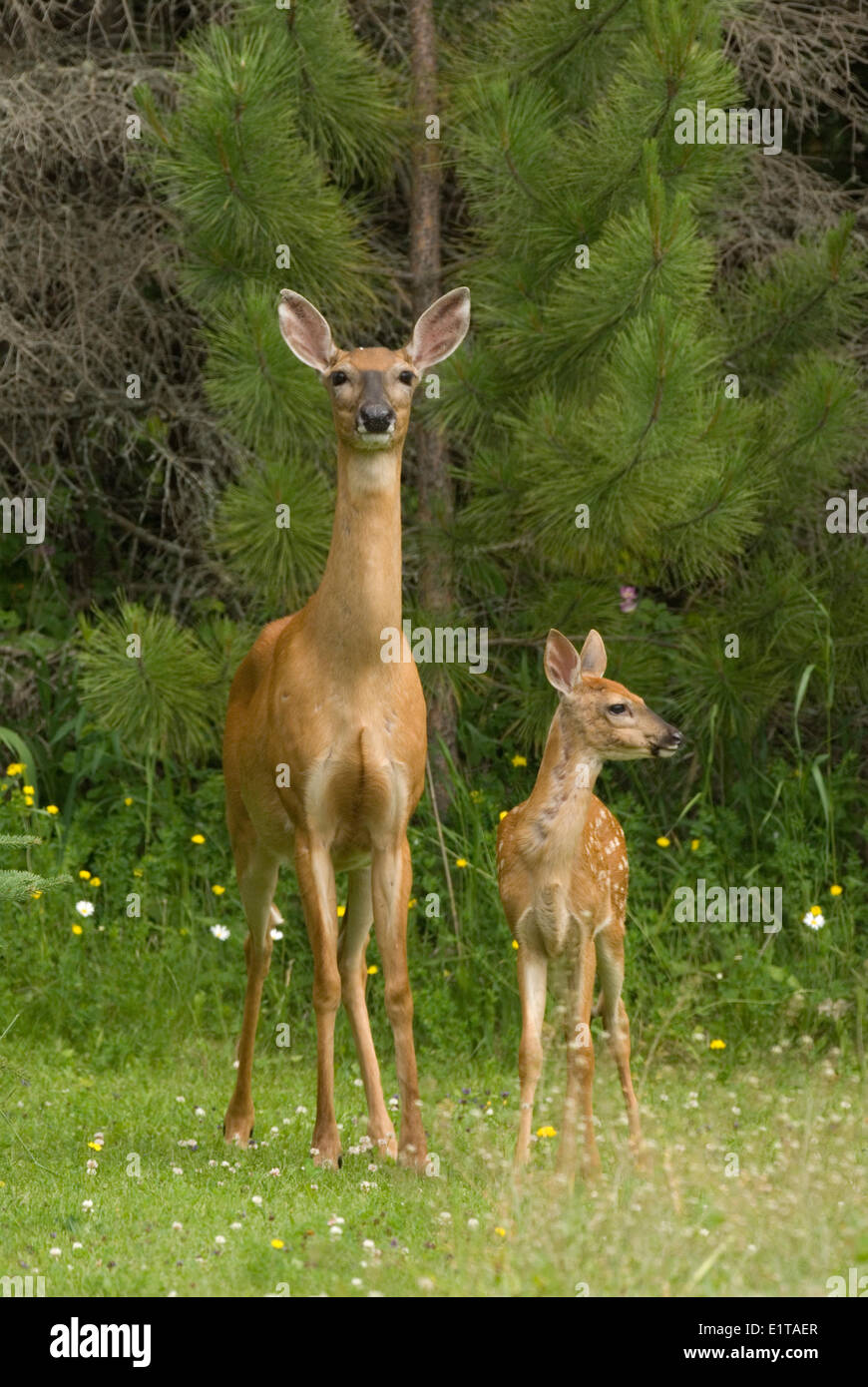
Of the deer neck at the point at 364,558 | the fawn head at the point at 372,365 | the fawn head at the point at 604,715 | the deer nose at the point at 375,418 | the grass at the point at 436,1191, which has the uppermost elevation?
the fawn head at the point at 372,365

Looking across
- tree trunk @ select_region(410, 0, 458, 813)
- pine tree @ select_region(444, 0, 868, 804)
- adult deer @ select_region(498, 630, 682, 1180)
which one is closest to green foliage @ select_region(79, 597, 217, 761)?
tree trunk @ select_region(410, 0, 458, 813)

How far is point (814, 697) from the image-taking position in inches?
360

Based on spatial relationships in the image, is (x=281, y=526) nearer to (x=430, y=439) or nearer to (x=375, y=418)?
(x=430, y=439)

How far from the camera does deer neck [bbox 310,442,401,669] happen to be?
245 inches

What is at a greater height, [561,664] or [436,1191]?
[561,664]

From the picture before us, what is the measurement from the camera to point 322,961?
20.6 ft

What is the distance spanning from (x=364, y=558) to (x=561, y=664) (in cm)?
73

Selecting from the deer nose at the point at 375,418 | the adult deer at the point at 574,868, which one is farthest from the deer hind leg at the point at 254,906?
the deer nose at the point at 375,418

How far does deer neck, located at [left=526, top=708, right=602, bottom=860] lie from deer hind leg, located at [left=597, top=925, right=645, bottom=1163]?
417 millimetres

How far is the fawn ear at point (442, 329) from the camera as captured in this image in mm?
6527

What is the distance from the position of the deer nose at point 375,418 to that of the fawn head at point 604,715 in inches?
Result: 34.6

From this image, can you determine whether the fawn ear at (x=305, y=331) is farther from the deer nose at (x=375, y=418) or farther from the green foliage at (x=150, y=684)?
the green foliage at (x=150, y=684)

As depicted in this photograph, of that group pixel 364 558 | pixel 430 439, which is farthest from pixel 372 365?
pixel 430 439

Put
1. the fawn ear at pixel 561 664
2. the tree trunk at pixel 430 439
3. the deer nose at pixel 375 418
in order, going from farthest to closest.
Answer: the tree trunk at pixel 430 439
the fawn ear at pixel 561 664
the deer nose at pixel 375 418
